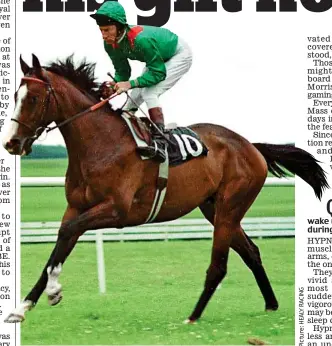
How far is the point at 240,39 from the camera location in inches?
242

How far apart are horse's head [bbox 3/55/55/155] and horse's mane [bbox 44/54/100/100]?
210mm

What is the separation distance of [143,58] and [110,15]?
0.36 metres

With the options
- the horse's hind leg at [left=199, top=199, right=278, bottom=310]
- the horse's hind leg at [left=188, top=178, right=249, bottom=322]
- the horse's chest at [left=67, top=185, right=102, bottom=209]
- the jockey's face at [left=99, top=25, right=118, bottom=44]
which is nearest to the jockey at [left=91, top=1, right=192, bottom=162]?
the jockey's face at [left=99, top=25, right=118, bottom=44]

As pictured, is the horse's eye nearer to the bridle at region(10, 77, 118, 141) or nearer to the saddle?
the bridle at region(10, 77, 118, 141)

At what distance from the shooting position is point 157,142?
5188 millimetres

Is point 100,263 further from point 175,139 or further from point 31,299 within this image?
point 175,139

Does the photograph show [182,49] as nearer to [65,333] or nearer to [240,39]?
[240,39]

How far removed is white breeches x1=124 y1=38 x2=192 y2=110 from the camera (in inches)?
207

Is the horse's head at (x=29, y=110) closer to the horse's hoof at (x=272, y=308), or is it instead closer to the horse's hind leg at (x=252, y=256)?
the horse's hind leg at (x=252, y=256)

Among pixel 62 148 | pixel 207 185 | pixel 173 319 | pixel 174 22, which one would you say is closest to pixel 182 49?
pixel 174 22

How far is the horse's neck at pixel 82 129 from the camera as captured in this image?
16.3 feet

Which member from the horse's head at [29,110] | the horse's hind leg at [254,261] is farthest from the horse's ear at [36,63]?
the horse's hind leg at [254,261]

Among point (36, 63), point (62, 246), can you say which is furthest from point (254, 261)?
point (36, 63)

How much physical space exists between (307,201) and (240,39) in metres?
1.36
